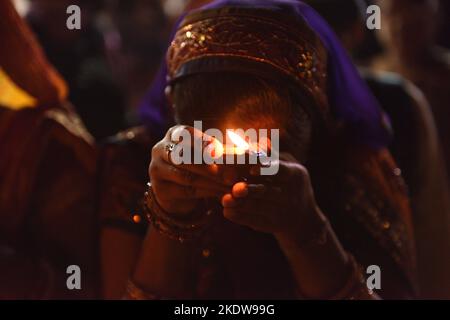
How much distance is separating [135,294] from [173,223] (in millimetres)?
283

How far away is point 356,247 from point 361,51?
2868 mm

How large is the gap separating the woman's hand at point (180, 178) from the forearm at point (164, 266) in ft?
0.69

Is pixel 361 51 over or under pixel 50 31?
over

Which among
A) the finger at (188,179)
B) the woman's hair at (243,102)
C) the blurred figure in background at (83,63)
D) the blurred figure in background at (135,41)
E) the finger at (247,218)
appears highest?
the blurred figure in background at (135,41)

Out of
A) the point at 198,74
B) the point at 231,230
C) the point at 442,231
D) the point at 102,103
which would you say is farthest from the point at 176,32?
the point at 102,103

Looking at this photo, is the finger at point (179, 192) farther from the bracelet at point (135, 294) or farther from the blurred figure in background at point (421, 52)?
the blurred figure in background at point (421, 52)

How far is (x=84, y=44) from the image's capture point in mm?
3250

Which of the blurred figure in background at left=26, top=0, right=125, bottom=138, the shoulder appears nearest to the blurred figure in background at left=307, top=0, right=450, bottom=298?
the shoulder

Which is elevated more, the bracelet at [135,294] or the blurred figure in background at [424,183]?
the blurred figure in background at [424,183]

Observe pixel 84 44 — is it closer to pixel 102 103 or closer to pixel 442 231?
pixel 102 103

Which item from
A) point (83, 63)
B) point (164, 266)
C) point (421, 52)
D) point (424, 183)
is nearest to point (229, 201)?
point (164, 266)

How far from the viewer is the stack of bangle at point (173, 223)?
1188mm

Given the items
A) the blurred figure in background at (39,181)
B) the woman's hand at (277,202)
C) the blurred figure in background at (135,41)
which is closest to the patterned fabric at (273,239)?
the blurred figure in background at (39,181)

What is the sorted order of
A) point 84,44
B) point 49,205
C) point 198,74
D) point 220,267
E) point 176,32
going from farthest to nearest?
point 84,44 < point 49,205 < point 220,267 < point 176,32 < point 198,74
